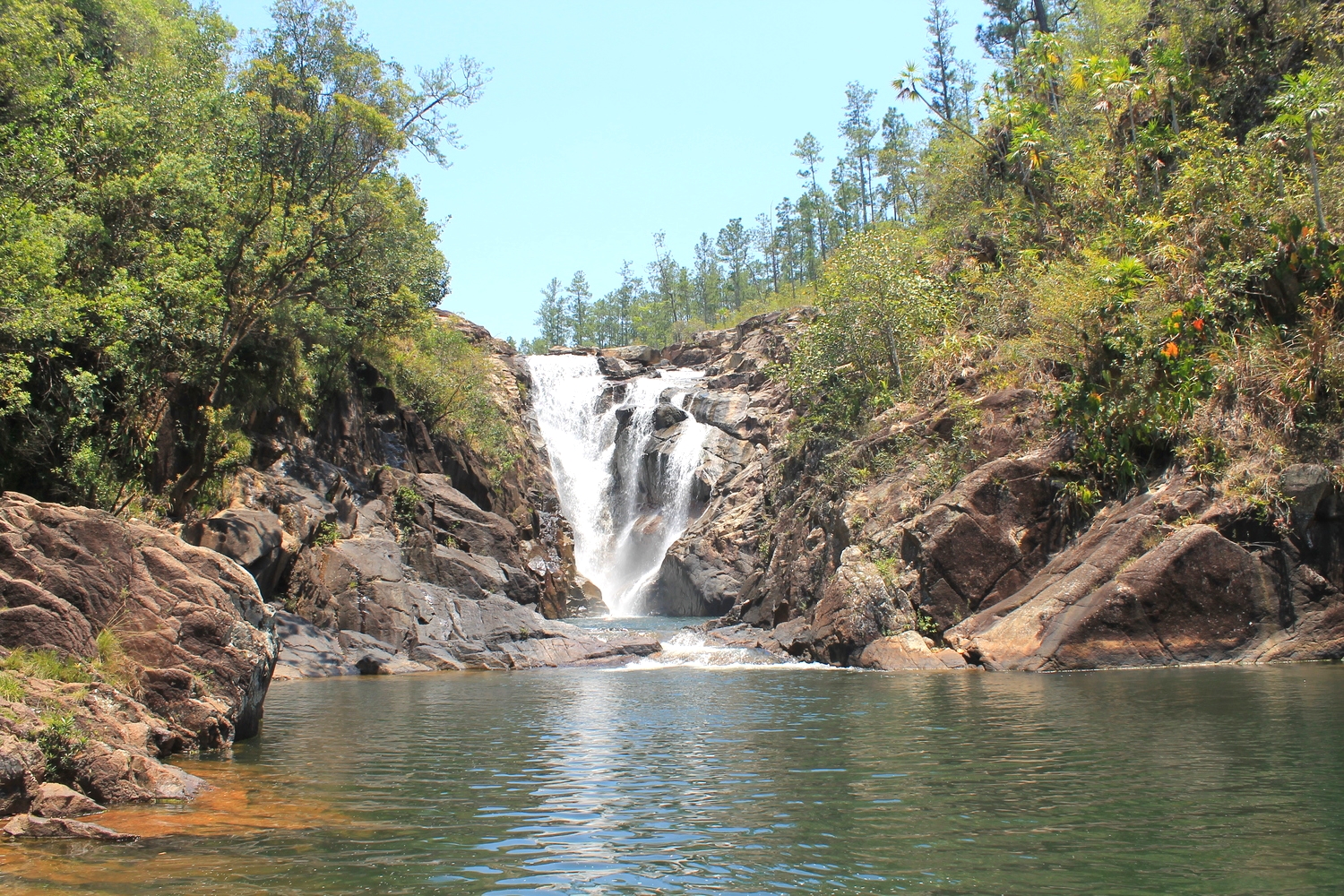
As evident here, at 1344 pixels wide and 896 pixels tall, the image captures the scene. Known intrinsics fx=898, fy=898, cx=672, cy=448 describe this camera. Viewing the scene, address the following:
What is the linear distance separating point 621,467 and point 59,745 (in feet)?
141

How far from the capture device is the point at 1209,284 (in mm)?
21250

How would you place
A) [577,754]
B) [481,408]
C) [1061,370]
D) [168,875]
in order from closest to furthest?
[168,875], [577,754], [1061,370], [481,408]

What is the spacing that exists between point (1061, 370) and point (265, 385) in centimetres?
2383

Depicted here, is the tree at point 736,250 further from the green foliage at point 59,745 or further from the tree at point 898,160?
the green foliage at point 59,745

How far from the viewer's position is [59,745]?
7.73 meters

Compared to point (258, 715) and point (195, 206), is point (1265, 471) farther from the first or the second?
point (195, 206)

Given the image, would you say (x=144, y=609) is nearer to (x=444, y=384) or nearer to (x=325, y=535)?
(x=325, y=535)

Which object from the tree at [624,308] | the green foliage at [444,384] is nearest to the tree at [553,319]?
the tree at [624,308]

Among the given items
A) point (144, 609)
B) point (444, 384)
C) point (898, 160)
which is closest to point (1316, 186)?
point (144, 609)

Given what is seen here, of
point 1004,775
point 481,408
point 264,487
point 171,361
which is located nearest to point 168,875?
point 1004,775

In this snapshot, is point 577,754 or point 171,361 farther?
point 171,361

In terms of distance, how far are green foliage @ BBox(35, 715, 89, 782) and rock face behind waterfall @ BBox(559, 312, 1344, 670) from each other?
1574 cm

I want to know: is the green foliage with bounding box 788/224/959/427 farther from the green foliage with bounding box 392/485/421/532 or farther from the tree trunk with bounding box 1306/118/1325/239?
the green foliage with bounding box 392/485/421/532

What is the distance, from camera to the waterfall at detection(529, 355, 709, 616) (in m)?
46.9
